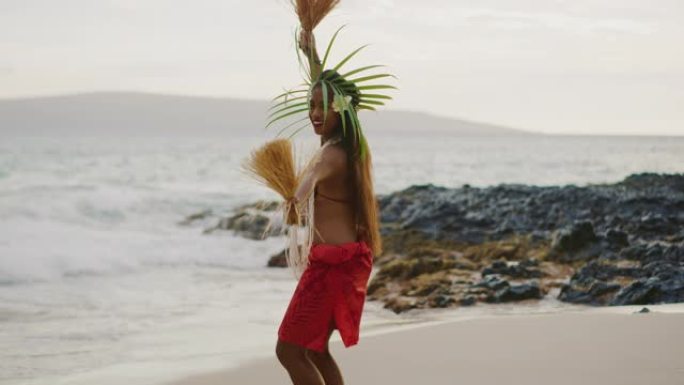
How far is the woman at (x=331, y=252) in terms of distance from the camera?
4.24 meters

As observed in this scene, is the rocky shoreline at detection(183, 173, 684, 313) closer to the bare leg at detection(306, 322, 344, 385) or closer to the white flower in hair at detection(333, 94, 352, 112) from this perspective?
the white flower in hair at detection(333, 94, 352, 112)

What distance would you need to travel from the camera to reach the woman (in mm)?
4238

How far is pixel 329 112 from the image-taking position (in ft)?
14.5

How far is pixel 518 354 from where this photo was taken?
20.7ft

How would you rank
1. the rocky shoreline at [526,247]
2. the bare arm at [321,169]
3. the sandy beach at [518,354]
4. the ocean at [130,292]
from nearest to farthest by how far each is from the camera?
the bare arm at [321,169]
the sandy beach at [518,354]
the ocean at [130,292]
the rocky shoreline at [526,247]

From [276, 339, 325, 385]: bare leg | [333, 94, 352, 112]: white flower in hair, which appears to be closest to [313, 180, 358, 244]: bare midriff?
[333, 94, 352, 112]: white flower in hair

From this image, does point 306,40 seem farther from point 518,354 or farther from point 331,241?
point 518,354

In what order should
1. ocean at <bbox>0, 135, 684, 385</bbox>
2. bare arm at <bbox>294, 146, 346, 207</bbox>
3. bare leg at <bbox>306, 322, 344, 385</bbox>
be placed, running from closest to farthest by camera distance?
bare arm at <bbox>294, 146, 346, 207</bbox> < bare leg at <bbox>306, 322, 344, 385</bbox> < ocean at <bbox>0, 135, 684, 385</bbox>

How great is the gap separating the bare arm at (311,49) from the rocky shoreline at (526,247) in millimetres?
678

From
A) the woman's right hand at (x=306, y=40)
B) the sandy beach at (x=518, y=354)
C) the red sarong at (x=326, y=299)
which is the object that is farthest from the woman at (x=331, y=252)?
the sandy beach at (x=518, y=354)

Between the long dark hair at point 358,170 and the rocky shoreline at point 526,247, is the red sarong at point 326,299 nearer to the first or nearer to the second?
the long dark hair at point 358,170

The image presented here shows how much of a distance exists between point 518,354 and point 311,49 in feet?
8.80

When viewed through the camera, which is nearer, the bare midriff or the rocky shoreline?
Result: the bare midriff

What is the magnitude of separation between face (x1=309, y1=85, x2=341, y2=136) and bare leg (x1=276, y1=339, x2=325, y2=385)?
0.95m
